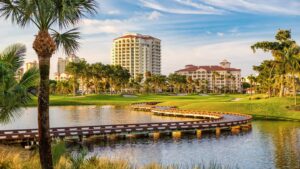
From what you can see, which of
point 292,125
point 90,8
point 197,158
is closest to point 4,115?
point 90,8

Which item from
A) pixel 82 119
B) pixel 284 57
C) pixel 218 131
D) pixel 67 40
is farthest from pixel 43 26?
pixel 284 57

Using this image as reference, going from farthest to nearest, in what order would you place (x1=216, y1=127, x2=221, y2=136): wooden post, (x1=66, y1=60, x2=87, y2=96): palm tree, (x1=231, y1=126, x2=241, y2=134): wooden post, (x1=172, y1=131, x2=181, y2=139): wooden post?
1. (x1=66, y1=60, x2=87, y2=96): palm tree
2. (x1=231, y1=126, x2=241, y2=134): wooden post
3. (x1=216, y1=127, x2=221, y2=136): wooden post
4. (x1=172, y1=131, x2=181, y2=139): wooden post

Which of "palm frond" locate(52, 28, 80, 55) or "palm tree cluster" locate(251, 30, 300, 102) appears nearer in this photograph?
"palm frond" locate(52, 28, 80, 55)

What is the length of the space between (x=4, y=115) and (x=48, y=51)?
377 cm

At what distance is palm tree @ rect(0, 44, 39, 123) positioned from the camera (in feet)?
57.0

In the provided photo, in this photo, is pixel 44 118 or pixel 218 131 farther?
pixel 218 131

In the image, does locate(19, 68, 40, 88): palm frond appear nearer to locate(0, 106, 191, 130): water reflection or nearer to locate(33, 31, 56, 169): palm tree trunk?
locate(33, 31, 56, 169): palm tree trunk

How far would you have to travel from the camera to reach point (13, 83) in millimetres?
18078

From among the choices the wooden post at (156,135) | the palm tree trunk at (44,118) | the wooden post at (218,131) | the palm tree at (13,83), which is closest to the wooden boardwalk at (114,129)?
the wooden post at (218,131)

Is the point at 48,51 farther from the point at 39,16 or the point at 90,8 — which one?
the point at 90,8

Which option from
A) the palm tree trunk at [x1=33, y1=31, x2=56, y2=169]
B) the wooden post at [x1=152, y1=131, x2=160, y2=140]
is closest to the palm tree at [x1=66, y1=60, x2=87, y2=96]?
the wooden post at [x1=152, y1=131, x2=160, y2=140]

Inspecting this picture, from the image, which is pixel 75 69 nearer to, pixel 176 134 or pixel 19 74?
pixel 176 134

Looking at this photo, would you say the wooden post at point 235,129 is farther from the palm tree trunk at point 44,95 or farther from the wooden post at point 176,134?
the palm tree trunk at point 44,95

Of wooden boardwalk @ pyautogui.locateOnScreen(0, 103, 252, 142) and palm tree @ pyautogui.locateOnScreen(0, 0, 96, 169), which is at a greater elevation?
palm tree @ pyautogui.locateOnScreen(0, 0, 96, 169)
